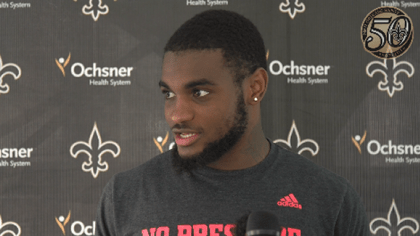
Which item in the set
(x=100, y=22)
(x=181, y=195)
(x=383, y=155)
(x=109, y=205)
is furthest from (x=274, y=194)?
(x=100, y=22)

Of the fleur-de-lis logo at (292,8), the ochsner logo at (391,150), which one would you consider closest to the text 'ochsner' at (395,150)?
the ochsner logo at (391,150)

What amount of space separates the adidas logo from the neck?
0.29ft

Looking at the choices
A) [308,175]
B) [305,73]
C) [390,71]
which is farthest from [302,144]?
[308,175]

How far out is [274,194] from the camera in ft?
2.37

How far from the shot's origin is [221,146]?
2.34ft

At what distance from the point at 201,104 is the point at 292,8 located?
103cm

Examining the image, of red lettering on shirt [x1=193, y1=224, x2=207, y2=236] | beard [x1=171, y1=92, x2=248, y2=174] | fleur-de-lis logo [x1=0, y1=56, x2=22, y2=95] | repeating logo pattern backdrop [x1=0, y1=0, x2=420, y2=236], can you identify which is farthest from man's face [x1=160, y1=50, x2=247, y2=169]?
fleur-de-lis logo [x1=0, y1=56, x2=22, y2=95]

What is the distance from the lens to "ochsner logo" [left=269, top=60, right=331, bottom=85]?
1.54 metres

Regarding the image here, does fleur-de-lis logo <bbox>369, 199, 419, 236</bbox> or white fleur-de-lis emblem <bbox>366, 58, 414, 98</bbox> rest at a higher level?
white fleur-de-lis emblem <bbox>366, 58, 414, 98</bbox>

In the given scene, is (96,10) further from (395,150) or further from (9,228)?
(395,150)

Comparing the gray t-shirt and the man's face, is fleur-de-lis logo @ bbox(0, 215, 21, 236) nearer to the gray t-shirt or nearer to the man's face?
the gray t-shirt

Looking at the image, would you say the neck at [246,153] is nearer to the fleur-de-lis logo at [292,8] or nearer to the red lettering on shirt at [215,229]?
the red lettering on shirt at [215,229]

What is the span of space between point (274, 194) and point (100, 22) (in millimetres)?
1166

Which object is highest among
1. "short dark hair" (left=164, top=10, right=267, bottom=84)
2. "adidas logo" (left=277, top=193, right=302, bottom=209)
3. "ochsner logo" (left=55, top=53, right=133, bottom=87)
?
"ochsner logo" (left=55, top=53, right=133, bottom=87)
